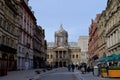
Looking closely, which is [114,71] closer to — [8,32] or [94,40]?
[8,32]

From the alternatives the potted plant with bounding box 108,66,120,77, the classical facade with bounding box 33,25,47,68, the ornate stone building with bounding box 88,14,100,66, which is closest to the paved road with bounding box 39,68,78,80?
the potted plant with bounding box 108,66,120,77

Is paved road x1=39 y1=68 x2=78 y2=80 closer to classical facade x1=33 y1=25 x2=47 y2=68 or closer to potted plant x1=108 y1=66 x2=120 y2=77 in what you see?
potted plant x1=108 y1=66 x2=120 y2=77

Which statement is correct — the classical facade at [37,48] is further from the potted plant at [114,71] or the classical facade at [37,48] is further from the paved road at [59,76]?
the potted plant at [114,71]

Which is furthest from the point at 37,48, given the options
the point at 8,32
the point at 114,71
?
the point at 114,71

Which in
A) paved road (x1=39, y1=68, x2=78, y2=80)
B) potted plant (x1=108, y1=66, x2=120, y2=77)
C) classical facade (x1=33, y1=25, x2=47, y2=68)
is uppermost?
classical facade (x1=33, y1=25, x2=47, y2=68)

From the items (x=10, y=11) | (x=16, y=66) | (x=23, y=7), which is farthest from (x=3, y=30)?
(x=23, y=7)

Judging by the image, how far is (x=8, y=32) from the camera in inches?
2410

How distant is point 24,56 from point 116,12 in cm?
3099

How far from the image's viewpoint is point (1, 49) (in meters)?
53.8

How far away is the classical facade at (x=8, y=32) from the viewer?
182 feet

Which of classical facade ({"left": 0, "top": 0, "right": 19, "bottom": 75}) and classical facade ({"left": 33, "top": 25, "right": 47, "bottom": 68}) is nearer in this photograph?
classical facade ({"left": 0, "top": 0, "right": 19, "bottom": 75})

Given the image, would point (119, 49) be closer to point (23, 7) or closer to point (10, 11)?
point (10, 11)

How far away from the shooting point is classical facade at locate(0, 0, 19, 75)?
55.5m

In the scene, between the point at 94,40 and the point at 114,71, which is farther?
the point at 94,40
